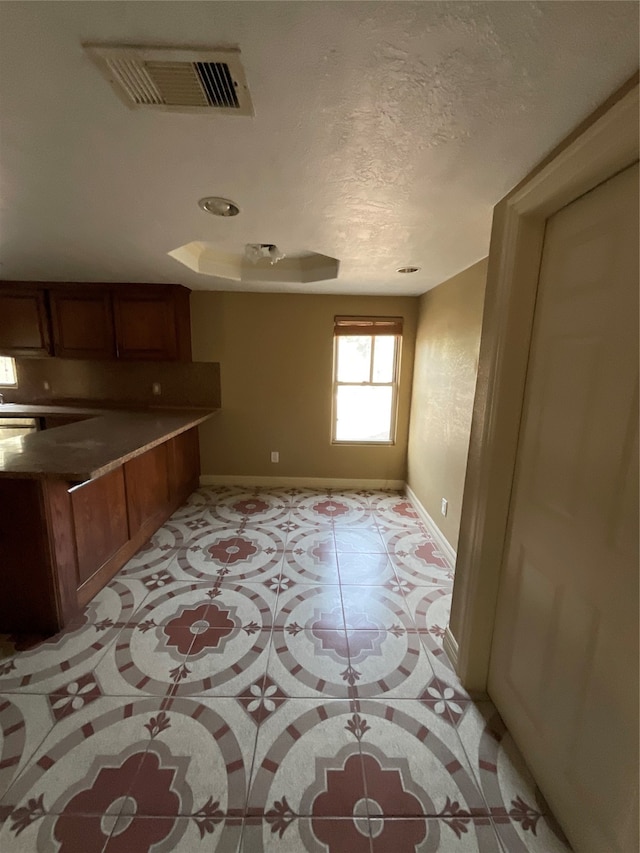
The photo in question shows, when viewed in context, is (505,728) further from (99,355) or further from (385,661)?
(99,355)

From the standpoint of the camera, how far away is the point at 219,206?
5.18 ft

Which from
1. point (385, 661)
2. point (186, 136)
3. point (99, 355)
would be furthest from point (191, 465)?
point (186, 136)

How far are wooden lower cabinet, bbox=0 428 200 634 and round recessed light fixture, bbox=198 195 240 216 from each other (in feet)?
5.00

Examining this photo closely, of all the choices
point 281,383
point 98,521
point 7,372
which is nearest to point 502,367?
point 98,521

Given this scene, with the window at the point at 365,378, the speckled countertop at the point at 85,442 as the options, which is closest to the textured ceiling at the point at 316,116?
the speckled countertop at the point at 85,442

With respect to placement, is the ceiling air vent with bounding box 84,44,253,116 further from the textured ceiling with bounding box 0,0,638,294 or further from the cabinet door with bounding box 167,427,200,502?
the cabinet door with bounding box 167,427,200,502

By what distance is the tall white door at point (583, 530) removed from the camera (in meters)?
0.88

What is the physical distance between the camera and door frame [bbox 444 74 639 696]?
99 cm

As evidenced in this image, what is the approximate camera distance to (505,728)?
1375 mm

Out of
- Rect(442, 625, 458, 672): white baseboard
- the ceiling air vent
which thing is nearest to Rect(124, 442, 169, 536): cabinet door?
the ceiling air vent

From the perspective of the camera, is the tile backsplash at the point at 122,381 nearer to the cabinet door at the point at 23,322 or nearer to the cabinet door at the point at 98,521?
the cabinet door at the point at 23,322

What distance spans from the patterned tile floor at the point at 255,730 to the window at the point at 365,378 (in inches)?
75.5

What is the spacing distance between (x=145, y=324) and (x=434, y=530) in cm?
332

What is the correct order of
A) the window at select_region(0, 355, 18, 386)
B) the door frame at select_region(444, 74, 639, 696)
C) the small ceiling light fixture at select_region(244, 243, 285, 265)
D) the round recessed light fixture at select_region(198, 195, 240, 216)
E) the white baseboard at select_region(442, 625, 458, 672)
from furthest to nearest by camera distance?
1. the window at select_region(0, 355, 18, 386)
2. the small ceiling light fixture at select_region(244, 243, 285, 265)
3. the white baseboard at select_region(442, 625, 458, 672)
4. the round recessed light fixture at select_region(198, 195, 240, 216)
5. the door frame at select_region(444, 74, 639, 696)
